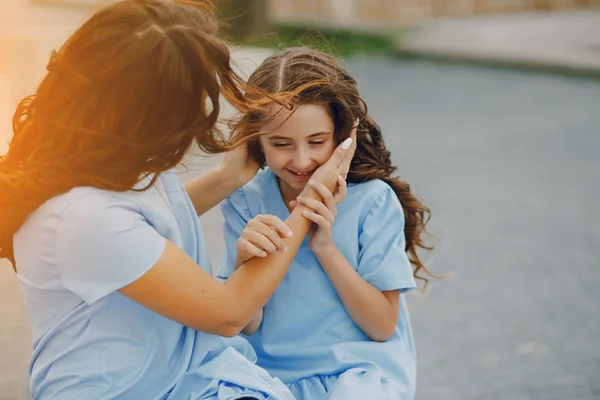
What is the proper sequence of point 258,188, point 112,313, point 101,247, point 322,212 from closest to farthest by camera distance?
point 101,247
point 112,313
point 322,212
point 258,188

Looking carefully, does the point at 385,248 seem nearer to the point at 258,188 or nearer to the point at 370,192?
the point at 370,192

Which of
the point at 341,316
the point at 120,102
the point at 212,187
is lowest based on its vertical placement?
the point at 341,316

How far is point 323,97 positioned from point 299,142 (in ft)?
0.37

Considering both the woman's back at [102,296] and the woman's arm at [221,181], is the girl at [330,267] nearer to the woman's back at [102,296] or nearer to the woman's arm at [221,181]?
the woman's arm at [221,181]

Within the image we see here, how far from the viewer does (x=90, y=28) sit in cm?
164

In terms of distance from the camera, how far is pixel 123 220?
5.38 ft

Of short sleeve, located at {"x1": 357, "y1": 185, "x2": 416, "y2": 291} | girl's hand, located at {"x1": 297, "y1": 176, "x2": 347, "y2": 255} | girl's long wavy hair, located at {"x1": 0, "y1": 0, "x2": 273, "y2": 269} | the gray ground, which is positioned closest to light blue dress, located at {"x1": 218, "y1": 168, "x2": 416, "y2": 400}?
short sleeve, located at {"x1": 357, "y1": 185, "x2": 416, "y2": 291}

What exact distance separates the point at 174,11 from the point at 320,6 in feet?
35.1

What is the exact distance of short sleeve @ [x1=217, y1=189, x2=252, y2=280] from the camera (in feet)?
7.28

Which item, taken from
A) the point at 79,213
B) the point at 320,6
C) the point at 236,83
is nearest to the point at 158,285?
the point at 79,213

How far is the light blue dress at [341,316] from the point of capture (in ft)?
6.78

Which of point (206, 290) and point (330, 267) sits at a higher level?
point (206, 290)

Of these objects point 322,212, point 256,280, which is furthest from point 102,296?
point 322,212

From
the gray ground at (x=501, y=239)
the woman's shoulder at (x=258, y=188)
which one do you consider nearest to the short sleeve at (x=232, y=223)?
the woman's shoulder at (x=258, y=188)
